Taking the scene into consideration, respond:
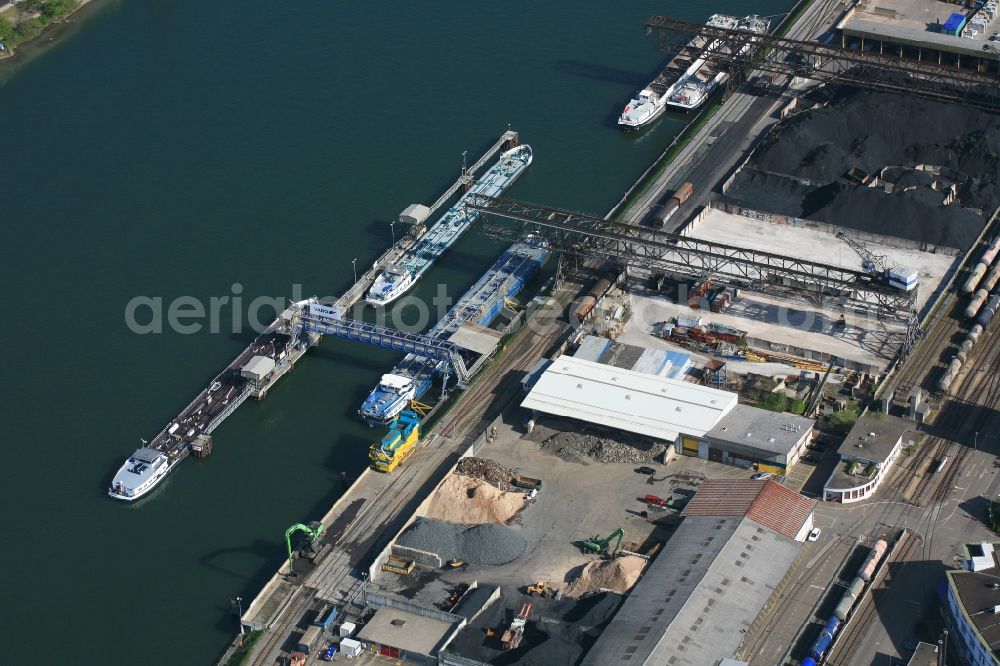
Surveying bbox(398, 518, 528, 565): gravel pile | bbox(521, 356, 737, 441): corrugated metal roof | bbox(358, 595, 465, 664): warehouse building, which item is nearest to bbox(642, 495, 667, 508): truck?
bbox(521, 356, 737, 441): corrugated metal roof

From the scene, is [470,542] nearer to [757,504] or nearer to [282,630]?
[282,630]

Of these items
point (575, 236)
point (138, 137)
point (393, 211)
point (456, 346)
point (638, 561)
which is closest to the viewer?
point (638, 561)

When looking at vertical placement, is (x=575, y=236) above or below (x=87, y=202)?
above

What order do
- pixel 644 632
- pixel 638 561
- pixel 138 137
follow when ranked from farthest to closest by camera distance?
pixel 138 137 < pixel 638 561 < pixel 644 632

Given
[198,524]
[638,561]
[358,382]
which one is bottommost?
[198,524]

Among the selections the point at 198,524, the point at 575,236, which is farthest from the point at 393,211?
the point at 198,524

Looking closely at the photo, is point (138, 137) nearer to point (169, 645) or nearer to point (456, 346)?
point (456, 346)
